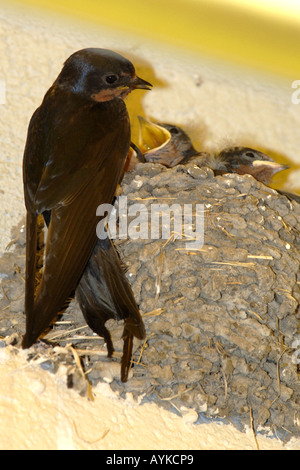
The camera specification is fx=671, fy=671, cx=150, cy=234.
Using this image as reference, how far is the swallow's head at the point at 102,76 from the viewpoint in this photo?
206cm

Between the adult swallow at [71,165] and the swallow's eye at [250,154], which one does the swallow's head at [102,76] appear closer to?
the adult swallow at [71,165]

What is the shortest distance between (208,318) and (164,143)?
2.69 ft

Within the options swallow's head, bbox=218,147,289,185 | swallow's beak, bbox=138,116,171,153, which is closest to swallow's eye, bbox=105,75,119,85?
swallow's beak, bbox=138,116,171,153

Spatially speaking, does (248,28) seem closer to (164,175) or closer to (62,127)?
(164,175)

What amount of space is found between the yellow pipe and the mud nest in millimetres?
526

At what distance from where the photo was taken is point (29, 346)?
6.38ft

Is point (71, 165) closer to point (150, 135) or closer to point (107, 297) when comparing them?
point (107, 297)

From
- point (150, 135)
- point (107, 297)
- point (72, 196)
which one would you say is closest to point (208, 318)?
point (107, 297)

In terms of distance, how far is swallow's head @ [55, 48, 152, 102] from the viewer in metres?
2.06

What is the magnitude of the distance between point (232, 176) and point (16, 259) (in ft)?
2.85

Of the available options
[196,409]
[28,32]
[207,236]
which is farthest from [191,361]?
[28,32]

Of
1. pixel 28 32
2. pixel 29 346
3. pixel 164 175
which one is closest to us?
pixel 29 346

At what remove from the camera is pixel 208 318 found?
2193 millimetres

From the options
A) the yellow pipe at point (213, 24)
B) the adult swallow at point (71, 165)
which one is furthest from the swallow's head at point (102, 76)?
the yellow pipe at point (213, 24)
